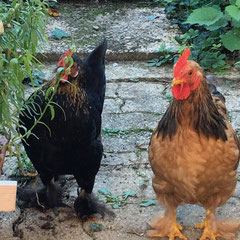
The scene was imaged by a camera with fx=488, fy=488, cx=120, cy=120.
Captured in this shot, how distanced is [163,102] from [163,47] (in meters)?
1.08

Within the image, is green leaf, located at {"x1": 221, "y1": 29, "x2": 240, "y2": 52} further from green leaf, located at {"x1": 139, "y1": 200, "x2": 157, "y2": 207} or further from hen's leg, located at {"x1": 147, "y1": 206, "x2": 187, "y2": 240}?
hen's leg, located at {"x1": 147, "y1": 206, "x2": 187, "y2": 240}

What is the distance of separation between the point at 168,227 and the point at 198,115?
87cm

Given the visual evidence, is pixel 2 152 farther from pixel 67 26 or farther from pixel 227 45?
pixel 67 26

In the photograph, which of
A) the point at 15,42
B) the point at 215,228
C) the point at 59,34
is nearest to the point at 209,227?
the point at 215,228

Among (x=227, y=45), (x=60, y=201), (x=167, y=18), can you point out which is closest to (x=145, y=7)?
(x=167, y=18)

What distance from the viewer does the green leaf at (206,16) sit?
17.8 ft

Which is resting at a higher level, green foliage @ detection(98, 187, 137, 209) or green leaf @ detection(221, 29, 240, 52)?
green leaf @ detection(221, 29, 240, 52)

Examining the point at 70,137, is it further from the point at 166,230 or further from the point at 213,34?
the point at 213,34

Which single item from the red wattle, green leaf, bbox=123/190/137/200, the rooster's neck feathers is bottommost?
green leaf, bbox=123/190/137/200

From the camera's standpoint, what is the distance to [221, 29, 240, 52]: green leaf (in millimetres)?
5344

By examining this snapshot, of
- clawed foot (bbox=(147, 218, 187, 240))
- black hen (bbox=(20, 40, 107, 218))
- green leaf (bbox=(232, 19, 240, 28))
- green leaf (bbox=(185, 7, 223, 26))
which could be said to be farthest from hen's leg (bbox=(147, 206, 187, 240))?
green leaf (bbox=(232, 19, 240, 28))

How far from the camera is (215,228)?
3262mm

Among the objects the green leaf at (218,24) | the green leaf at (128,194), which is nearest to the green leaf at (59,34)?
the green leaf at (218,24)

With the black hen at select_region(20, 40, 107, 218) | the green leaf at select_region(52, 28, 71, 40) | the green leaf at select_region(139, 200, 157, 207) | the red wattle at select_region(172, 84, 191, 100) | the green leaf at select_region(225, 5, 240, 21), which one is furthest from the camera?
the green leaf at select_region(52, 28, 71, 40)
